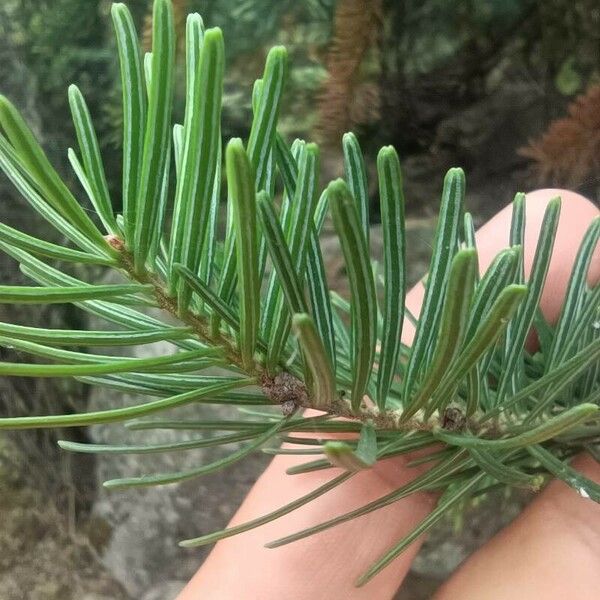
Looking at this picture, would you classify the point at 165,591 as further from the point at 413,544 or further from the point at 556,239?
the point at 556,239

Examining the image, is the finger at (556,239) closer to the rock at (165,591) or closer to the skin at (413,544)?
the skin at (413,544)

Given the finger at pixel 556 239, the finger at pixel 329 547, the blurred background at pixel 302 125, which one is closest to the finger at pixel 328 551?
the finger at pixel 329 547

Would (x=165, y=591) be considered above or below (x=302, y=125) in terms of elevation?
below

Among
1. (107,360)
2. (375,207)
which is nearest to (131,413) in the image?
(107,360)

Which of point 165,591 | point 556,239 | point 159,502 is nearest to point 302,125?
point 556,239

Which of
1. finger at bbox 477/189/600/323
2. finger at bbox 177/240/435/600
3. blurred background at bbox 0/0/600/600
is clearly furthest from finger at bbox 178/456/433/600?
blurred background at bbox 0/0/600/600

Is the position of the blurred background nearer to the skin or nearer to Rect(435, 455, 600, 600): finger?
the skin
